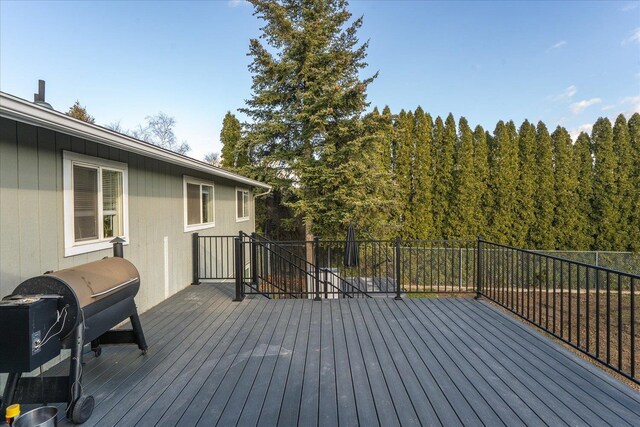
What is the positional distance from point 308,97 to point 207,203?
5.04 metres

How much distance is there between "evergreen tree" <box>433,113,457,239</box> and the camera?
11719 mm

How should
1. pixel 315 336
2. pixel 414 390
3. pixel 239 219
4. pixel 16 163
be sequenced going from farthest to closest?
1. pixel 239 219
2. pixel 315 336
3. pixel 16 163
4. pixel 414 390

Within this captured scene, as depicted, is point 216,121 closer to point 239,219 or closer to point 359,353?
point 239,219

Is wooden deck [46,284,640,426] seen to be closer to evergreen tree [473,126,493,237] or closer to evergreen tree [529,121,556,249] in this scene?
evergreen tree [473,126,493,237]

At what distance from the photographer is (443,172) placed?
11828mm

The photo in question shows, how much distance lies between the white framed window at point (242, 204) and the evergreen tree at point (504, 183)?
946 centimetres

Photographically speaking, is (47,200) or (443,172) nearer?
(47,200)

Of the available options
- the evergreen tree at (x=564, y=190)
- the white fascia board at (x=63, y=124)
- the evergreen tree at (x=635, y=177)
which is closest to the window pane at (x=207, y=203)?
the white fascia board at (x=63, y=124)

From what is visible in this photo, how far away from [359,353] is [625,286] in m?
11.6

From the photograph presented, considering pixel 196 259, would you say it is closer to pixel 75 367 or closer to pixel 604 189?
pixel 75 367

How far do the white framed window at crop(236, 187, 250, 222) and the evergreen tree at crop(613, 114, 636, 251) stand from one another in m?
14.0

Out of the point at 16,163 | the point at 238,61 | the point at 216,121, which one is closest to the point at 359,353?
the point at 16,163

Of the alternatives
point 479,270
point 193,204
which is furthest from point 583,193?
point 193,204

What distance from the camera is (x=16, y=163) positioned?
8.22 ft
